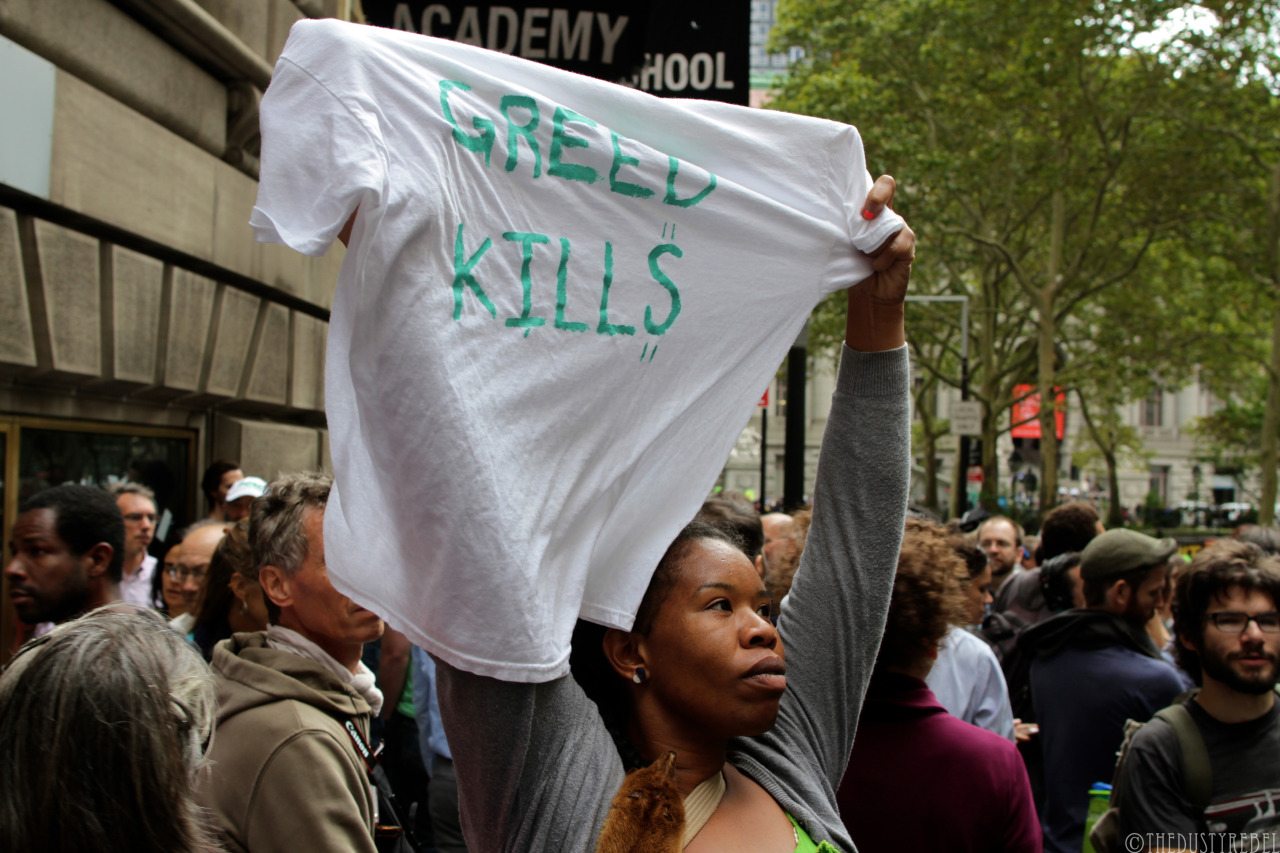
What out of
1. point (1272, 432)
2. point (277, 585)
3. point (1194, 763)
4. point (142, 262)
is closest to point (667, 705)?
point (277, 585)

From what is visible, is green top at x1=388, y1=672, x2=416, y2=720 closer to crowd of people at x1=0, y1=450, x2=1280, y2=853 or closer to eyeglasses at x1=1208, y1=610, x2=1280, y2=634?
crowd of people at x1=0, y1=450, x2=1280, y2=853

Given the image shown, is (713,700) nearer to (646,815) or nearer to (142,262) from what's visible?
(646,815)

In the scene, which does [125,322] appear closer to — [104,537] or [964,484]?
[104,537]

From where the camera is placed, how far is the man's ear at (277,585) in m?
2.81

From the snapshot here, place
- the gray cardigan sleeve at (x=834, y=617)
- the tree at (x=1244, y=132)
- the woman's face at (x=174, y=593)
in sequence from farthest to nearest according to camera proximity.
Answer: the tree at (x=1244, y=132) → the woman's face at (x=174, y=593) → the gray cardigan sleeve at (x=834, y=617)

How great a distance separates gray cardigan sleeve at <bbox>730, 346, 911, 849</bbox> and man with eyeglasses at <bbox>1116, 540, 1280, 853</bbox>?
1.62 metres

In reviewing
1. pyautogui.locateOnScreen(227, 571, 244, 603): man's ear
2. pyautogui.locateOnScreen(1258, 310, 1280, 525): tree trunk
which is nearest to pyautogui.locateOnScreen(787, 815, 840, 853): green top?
pyautogui.locateOnScreen(227, 571, 244, 603): man's ear

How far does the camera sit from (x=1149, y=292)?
29656 millimetres

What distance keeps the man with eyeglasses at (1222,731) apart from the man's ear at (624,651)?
2.09 m

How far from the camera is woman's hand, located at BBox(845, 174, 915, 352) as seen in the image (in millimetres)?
2104

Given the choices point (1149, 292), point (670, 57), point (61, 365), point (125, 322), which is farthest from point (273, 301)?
point (1149, 292)

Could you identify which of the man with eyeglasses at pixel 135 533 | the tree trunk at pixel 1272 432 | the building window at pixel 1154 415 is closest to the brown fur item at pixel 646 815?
the man with eyeglasses at pixel 135 533

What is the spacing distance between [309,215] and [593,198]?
1.58 ft

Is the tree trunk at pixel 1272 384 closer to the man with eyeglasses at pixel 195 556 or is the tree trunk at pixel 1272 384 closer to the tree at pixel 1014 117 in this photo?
the tree at pixel 1014 117
